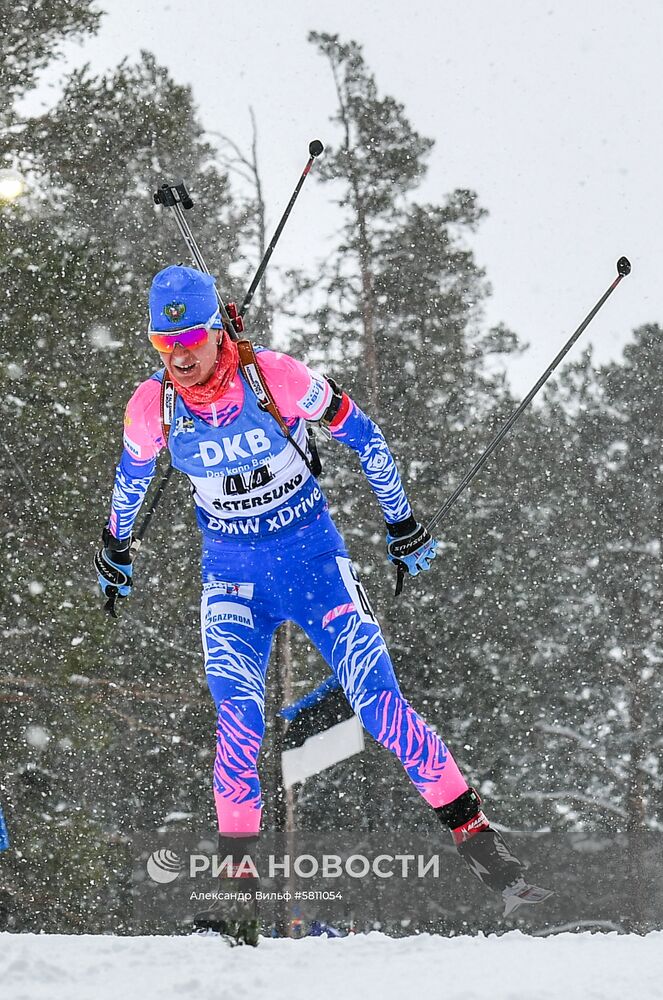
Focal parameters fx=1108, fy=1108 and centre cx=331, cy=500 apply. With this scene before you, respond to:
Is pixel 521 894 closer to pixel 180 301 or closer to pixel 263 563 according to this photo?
pixel 263 563

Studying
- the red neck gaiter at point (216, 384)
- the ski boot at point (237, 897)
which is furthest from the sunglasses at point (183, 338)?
the ski boot at point (237, 897)

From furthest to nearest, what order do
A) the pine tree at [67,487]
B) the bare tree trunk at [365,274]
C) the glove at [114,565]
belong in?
the bare tree trunk at [365,274] → the pine tree at [67,487] → the glove at [114,565]

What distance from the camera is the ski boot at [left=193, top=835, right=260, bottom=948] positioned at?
4.30 meters

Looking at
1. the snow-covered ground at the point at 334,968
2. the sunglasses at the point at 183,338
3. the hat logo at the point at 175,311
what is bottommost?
the snow-covered ground at the point at 334,968

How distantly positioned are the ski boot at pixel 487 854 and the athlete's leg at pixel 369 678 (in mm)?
59

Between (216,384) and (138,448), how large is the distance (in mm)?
515

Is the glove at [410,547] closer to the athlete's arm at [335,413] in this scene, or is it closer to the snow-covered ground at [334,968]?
the athlete's arm at [335,413]

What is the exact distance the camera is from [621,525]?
60.3 feet

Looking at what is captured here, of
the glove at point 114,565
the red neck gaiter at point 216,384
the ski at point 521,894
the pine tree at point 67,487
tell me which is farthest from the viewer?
the pine tree at point 67,487

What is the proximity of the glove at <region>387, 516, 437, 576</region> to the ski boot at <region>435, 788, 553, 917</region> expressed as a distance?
3.42 ft

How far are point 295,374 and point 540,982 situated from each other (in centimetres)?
251

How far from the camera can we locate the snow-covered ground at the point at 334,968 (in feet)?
11.1

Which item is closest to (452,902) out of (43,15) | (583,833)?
(583,833)

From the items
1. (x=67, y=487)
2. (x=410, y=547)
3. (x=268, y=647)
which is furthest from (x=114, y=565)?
(x=67, y=487)
